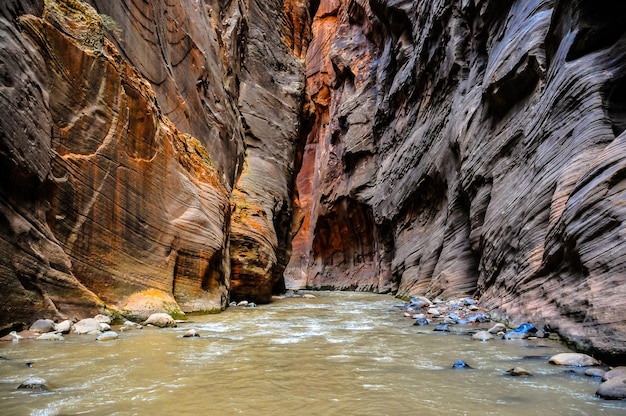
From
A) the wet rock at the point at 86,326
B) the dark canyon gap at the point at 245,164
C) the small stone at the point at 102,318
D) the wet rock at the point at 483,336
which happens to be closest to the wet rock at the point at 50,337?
the dark canyon gap at the point at 245,164

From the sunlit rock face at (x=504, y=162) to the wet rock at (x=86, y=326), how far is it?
606cm

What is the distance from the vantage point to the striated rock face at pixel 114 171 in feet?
18.3

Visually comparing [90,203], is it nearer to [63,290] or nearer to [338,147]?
[63,290]

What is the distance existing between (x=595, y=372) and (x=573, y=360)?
44cm

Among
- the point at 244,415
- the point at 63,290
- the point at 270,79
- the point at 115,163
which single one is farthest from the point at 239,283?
the point at 270,79

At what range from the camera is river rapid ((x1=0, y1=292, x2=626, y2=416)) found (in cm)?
286

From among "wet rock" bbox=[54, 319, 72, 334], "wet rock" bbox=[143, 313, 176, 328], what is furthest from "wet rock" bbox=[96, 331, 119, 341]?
"wet rock" bbox=[143, 313, 176, 328]

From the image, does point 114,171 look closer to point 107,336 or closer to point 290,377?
point 107,336

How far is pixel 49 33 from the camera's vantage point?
6.77 m

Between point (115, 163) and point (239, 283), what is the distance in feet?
21.4

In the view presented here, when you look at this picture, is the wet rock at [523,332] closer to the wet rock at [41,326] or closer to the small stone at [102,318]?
the small stone at [102,318]

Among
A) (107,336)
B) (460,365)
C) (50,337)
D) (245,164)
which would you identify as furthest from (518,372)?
(245,164)

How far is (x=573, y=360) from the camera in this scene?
404 cm

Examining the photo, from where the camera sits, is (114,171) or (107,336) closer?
(107,336)
